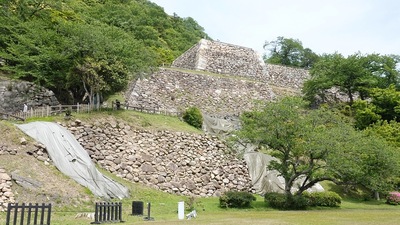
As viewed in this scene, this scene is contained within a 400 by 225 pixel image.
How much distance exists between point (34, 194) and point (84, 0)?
2562 inches

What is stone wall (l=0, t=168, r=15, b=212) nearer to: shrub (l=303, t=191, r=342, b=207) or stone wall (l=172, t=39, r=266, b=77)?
shrub (l=303, t=191, r=342, b=207)

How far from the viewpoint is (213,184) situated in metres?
23.8

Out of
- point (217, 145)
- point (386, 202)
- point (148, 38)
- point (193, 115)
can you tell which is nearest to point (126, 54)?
point (193, 115)

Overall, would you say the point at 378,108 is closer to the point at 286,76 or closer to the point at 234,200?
the point at 286,76

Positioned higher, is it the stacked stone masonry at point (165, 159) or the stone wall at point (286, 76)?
the stone wall at point (286, 76)

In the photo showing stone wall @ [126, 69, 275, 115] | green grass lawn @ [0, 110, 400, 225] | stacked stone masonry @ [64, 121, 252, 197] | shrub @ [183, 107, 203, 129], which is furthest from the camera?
→ stone wall @ [126, 69, 275, 115]

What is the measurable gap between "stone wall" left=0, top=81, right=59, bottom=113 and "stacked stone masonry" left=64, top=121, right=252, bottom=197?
936 cm

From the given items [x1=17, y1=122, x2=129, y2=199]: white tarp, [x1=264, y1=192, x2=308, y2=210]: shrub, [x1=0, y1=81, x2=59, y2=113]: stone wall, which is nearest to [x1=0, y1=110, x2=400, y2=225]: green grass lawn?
[x1=264, y1=192, x2=308, y2=210]: shrub

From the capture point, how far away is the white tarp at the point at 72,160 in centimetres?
1792

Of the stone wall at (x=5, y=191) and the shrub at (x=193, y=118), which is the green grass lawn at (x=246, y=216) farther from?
the shrub at (x=193, y=118)

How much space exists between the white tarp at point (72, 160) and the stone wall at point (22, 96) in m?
11.0

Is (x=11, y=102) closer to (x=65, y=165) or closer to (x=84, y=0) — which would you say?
(x=65, y=165)

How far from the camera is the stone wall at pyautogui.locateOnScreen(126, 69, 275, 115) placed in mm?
32938

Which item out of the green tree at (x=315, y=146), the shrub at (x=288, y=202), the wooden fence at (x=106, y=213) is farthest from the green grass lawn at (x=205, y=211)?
the green tree at (x=315, y=146)
